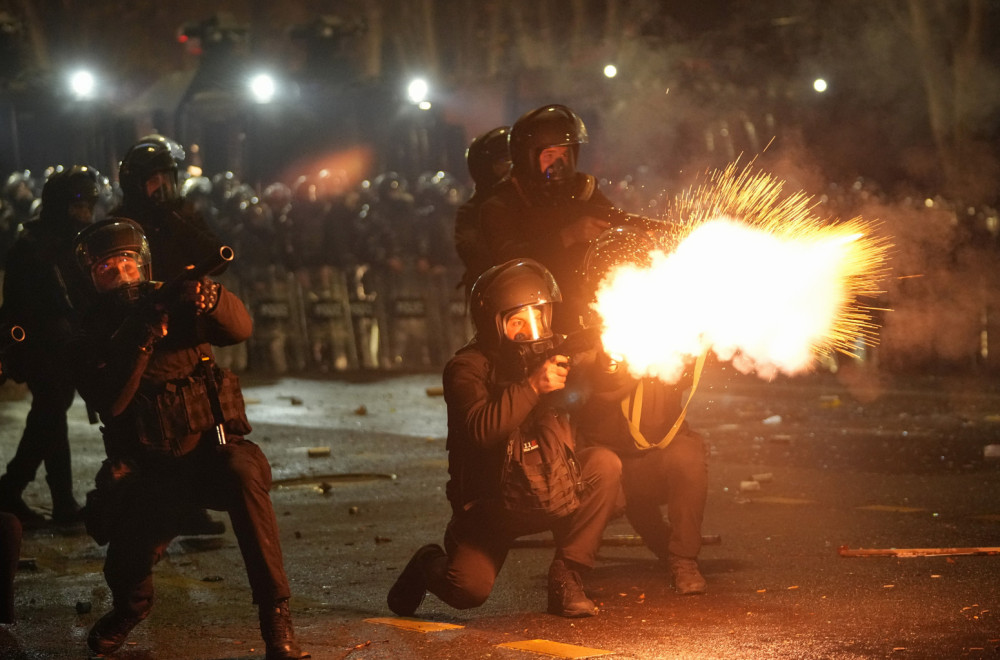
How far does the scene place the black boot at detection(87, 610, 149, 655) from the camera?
218 inches

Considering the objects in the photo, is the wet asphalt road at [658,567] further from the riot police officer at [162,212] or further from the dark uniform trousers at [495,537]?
the riot police officer at [162,212]

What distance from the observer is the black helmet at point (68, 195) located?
857cm

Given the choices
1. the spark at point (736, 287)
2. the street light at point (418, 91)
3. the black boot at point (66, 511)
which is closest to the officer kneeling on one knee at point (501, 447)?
the spark at point (736, 287)

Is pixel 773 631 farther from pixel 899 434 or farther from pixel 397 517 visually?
pixel 899 434

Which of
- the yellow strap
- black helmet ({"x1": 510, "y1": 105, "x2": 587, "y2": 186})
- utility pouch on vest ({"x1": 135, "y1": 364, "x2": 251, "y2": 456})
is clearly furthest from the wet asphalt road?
black helmet ({"x1": 510, "y1": 105, "x2": 587, "y2": 186})

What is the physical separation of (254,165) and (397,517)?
18.6 meters

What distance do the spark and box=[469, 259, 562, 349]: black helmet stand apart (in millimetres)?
433

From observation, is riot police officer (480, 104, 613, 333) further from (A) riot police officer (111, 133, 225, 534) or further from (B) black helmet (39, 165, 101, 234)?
(B) black helmet (39, 165, 101, 234)

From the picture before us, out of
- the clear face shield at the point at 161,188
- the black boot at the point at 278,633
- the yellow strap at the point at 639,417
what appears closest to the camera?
the black boot at the point at 278,633

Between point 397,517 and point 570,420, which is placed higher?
point 570,420

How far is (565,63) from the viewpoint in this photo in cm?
2323

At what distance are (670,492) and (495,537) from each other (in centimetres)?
92

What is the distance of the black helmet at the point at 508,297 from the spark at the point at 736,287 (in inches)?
17.0

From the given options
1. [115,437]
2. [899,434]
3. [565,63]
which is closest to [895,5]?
[565,63]
